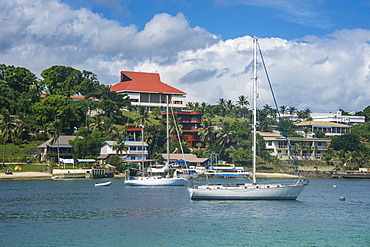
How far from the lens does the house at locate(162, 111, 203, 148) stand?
138125 mm

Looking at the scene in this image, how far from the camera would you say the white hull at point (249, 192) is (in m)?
55.2

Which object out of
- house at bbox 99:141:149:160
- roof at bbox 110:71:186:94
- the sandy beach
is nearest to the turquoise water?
the sandy beach

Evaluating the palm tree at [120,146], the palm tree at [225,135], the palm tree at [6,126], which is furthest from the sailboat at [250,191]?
the palm tree at [225,135]

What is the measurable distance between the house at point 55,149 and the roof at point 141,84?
48.5 m

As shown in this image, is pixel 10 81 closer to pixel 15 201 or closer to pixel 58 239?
pixel 15 201

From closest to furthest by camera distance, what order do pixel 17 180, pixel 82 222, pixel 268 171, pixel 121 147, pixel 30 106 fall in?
pixel 82 222
pixel 17 180
pixel 121 147
pixel 268 171
pixel 30 106

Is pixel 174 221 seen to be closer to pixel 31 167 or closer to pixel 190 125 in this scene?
pixel 31 167

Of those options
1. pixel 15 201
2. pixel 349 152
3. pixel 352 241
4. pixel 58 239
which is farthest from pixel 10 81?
pixel 352 241

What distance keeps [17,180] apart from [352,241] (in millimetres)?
70070

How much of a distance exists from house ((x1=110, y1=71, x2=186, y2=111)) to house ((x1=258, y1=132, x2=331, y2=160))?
123 ft

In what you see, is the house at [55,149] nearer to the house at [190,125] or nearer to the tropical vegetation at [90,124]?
the tropical vegetation at [90,124]

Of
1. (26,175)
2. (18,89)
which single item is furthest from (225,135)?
(18,89)

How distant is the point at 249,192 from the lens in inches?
2175

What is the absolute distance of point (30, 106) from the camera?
13112cm
